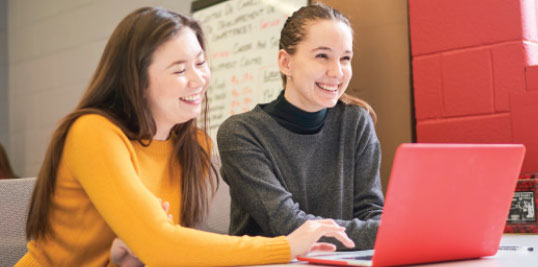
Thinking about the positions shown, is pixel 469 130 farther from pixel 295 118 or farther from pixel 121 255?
pixel 121 255

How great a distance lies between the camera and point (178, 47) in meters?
1.23

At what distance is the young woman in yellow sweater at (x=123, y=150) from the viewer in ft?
3.51

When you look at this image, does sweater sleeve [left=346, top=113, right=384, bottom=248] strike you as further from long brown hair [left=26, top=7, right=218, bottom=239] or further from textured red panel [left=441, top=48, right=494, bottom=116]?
long brown hair [left=26, top=7, right=218, bottom=239]

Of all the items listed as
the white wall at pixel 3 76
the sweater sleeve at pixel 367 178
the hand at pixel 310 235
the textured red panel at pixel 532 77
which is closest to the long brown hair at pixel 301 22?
the sweater sleeve at pixel 367 178

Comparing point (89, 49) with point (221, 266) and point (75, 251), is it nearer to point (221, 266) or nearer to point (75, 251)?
point (75, 251)

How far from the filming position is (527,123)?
61.0 inches

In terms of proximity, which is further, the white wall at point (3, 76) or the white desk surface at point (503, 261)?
the white wall at point (3, 76)

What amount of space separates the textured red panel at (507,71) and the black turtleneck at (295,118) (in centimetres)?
49

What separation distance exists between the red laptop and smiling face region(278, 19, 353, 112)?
1.98ft

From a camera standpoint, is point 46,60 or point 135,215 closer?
point 135,215

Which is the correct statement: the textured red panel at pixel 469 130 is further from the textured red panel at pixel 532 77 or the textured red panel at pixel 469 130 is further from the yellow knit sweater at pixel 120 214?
the yellow knit sweater at pixel 120 214

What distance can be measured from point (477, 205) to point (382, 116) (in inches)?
37.6

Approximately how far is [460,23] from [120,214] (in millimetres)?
1094

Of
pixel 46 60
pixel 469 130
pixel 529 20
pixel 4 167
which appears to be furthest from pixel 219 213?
pixel 46 60
